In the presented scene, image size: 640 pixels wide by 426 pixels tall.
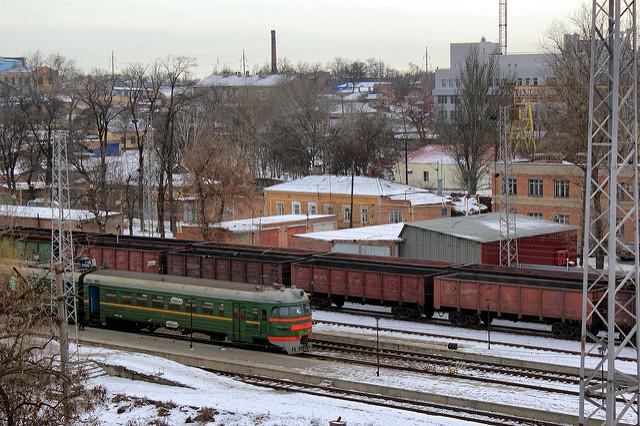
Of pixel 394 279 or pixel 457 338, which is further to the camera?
pixel 394 279

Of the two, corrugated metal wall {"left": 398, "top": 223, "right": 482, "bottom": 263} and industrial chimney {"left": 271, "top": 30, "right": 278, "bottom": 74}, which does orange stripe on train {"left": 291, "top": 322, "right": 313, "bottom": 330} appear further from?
industrial chimney {"left": 271, "top": 30, "right": 278, "bottom": 74}

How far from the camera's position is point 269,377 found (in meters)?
24.4

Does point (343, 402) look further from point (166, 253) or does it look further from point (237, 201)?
point (237, 201)

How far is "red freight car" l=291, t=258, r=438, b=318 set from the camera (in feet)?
104

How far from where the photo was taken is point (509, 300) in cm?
2955

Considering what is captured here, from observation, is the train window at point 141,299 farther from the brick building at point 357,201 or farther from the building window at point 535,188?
the building window at point 535,188

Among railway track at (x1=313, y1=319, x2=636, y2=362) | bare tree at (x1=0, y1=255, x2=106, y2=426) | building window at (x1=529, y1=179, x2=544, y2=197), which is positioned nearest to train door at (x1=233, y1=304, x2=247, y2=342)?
railway track at (x1=313, y1=319, x2=636, y2=362)

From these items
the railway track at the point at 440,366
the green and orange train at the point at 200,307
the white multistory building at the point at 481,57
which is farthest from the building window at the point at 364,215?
the white multistory building at the point at 481,57

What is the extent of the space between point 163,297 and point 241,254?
1044cm

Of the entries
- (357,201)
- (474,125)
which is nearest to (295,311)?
(357,201)

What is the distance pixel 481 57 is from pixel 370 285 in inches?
3420

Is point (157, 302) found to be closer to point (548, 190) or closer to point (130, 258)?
point (130, 258)

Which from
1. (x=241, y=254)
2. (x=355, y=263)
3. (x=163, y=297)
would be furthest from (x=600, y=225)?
(x=163, y=297)

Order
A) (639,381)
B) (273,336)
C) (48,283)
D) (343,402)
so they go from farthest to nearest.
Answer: (48,283) < (273,336) < (343,402) < (639,381)
